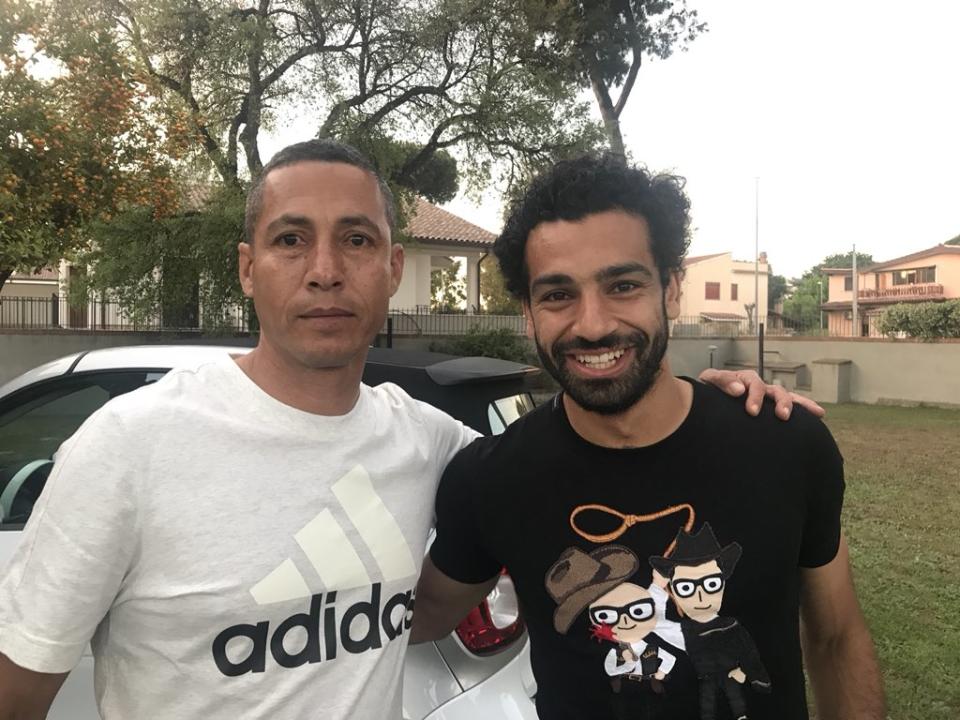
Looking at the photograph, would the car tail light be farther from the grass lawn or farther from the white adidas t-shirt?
the grass lawn

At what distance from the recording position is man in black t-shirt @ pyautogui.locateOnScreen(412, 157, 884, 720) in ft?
4.90

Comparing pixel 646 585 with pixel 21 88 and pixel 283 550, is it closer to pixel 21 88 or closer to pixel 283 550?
pixel 283 550

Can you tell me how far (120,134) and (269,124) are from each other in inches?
278

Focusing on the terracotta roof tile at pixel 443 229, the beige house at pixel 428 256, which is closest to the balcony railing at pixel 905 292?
the terracotta roof tile at pixel 443 229

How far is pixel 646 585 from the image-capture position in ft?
4.93

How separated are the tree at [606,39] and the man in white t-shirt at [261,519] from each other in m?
16.4

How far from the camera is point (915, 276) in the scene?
54.7 m

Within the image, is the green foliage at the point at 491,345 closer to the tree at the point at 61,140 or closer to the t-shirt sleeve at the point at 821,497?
the tree at the point at 61,140

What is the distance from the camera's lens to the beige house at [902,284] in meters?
51.7

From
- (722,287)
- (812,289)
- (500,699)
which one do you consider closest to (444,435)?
(500,699)

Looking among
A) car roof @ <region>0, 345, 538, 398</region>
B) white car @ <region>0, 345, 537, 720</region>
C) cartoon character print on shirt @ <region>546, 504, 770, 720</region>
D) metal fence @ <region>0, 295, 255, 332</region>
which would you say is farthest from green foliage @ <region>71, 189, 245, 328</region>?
cartoon character print on shirt @ <region>546, 504, 770, 720</region>

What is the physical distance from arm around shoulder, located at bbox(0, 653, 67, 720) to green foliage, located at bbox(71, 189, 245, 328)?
14044 millimetres

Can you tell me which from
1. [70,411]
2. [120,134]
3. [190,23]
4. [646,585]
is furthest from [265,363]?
[190,23]

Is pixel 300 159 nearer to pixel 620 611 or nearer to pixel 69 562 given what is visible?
pixel 69 562
